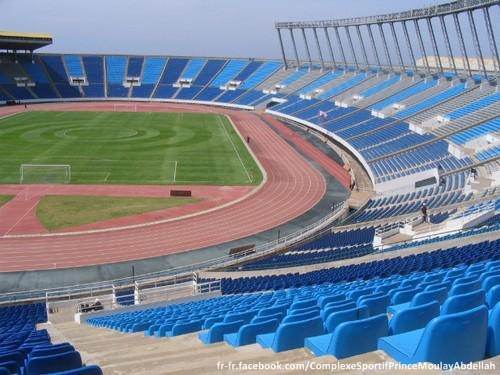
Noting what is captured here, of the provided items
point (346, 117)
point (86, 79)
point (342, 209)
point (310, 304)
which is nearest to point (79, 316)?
point (310, 304)

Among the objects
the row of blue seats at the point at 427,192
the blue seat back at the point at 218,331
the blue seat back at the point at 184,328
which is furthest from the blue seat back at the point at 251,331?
the row of blue seats at the point at 427,192

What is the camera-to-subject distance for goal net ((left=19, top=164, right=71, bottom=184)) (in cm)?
4103

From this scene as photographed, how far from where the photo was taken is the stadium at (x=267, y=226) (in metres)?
5.00

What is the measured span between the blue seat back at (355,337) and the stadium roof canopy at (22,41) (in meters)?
97.2

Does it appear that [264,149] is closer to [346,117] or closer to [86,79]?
[346,117]

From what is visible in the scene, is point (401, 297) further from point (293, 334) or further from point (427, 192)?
point (427, 192)

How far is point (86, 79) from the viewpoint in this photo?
9856cm

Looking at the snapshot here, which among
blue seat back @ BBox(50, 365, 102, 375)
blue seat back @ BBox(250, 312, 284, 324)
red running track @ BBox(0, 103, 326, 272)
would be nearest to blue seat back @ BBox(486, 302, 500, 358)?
blue seat back @ BBox(50, 365, 102, 375)

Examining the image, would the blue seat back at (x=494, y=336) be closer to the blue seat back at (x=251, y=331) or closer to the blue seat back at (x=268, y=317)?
the blue seat back at (x=251, y=331)

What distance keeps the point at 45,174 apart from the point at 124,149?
12.1 m

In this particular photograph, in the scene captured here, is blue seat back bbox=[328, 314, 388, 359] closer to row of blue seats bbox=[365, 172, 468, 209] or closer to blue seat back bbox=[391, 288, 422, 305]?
blue seat back bbox=[391, 288, 422, 305]

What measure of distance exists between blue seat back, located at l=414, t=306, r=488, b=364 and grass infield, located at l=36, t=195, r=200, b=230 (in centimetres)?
3064

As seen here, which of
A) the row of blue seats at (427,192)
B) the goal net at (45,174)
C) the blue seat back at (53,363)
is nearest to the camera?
the blue seat back at (53,363)

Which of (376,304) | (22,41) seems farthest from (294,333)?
(22,41)
